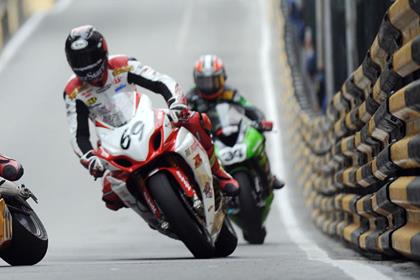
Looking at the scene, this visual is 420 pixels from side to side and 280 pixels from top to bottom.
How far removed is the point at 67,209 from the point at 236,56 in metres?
18.5

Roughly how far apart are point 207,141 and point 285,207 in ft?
32.2

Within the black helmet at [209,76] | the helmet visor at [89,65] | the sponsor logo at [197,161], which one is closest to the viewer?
the sponsor logo at [197,161]

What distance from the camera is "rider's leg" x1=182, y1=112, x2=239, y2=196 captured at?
34.7 ft

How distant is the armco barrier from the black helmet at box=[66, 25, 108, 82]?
1.86 meters

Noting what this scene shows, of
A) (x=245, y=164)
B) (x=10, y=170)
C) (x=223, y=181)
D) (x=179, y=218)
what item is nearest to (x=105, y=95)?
(x=223, y=181)

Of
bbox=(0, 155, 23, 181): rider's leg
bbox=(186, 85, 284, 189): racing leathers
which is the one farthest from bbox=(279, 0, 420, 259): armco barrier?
bbox=(0, 155, 23, 181): rider's leg

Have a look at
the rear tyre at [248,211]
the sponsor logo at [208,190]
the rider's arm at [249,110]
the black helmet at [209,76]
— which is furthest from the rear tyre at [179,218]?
the rider's arm at [249,110]

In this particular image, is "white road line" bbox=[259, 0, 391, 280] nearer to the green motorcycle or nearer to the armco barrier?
the armco barrier

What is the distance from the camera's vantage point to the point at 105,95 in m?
10.8

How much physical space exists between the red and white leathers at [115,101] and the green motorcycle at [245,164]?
2441 mm

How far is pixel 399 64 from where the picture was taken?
25.1ft

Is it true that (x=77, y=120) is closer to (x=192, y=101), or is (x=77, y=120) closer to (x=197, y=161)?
(x=197, y=161)

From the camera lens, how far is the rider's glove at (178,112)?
10.4m

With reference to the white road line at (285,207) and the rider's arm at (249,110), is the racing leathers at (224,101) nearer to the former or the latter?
the rider's arm at (249,110)
